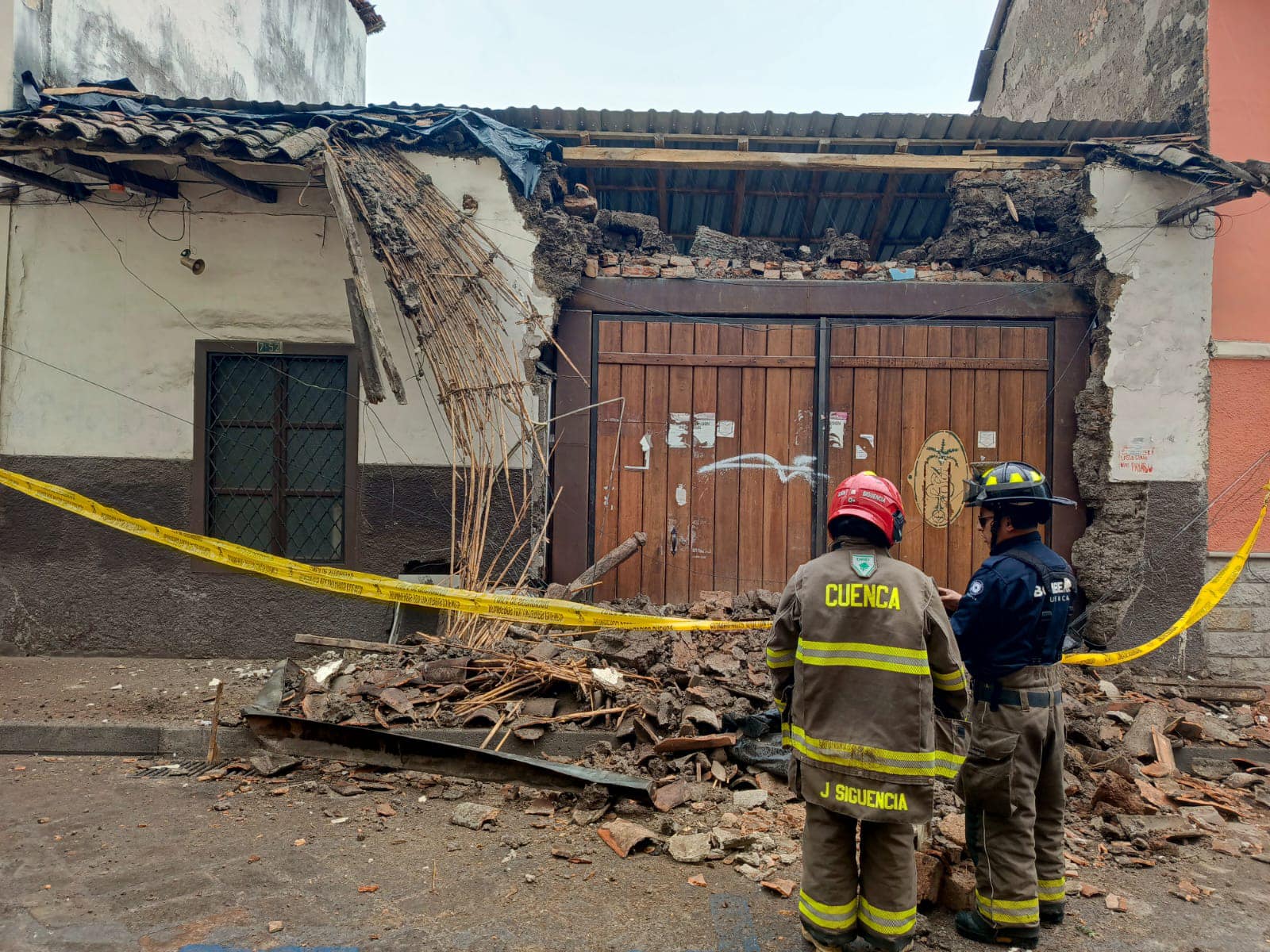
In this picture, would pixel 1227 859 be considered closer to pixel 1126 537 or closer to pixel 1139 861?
pixel 1139 861

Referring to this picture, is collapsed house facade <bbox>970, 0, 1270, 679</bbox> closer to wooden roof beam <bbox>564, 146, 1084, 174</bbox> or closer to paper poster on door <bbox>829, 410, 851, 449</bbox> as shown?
wooden roof beam <bbox>564, 146, 1084, 174</bbox>

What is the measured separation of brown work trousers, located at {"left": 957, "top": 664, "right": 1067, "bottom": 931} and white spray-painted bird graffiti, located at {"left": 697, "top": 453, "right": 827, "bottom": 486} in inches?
143

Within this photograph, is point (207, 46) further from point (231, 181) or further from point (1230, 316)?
point (1230, 316)

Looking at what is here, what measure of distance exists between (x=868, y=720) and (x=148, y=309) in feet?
21.5

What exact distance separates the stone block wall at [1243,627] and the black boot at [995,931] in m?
4.66

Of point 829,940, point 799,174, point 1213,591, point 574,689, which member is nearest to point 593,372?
point 799,174

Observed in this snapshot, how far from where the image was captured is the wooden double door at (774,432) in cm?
675

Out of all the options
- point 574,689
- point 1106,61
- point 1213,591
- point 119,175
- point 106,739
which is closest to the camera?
point 106,739

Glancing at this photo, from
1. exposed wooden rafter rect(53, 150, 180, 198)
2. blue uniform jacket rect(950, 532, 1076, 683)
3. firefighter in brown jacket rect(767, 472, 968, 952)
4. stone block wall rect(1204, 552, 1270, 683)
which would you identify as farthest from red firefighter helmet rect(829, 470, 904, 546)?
exposed wooden rafter rect(53, 150, 180, 198)

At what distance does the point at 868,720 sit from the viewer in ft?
9.18

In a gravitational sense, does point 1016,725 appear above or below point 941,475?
below

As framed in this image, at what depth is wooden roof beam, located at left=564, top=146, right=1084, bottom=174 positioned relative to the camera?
21.6 feet

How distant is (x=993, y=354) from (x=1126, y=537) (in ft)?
5.86

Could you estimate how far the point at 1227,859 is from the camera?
3.94m
